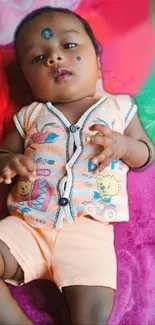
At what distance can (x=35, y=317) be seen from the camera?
0.92m

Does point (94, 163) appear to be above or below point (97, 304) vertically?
above

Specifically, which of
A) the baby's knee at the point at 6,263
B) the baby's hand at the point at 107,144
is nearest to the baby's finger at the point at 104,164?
the baby's hand at the point at 107,144

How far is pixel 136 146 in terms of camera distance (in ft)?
3.40

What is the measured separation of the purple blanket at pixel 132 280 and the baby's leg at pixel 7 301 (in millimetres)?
59

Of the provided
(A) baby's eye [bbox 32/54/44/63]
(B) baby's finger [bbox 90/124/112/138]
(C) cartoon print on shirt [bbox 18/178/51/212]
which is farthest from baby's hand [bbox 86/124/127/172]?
(A) baby's eye [bbox 32/54/44/63]

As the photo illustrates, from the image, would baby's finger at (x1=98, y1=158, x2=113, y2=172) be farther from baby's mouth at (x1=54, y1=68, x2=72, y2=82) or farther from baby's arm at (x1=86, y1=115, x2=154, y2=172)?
baby's mouth at (x1=54, y1=68, x2=72, y2=82)

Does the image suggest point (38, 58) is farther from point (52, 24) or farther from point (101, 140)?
point (101, 140)

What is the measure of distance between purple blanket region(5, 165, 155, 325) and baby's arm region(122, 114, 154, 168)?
6 centimetres

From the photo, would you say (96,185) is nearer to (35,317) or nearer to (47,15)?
(35,317)

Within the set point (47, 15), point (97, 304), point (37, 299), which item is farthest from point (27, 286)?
point (47, 15)

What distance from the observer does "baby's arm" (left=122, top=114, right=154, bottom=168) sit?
40.5 inches

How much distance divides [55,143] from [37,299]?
0.28 meters

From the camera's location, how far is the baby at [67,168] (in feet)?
3.01

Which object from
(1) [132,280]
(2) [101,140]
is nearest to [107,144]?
(2) [101,140]
